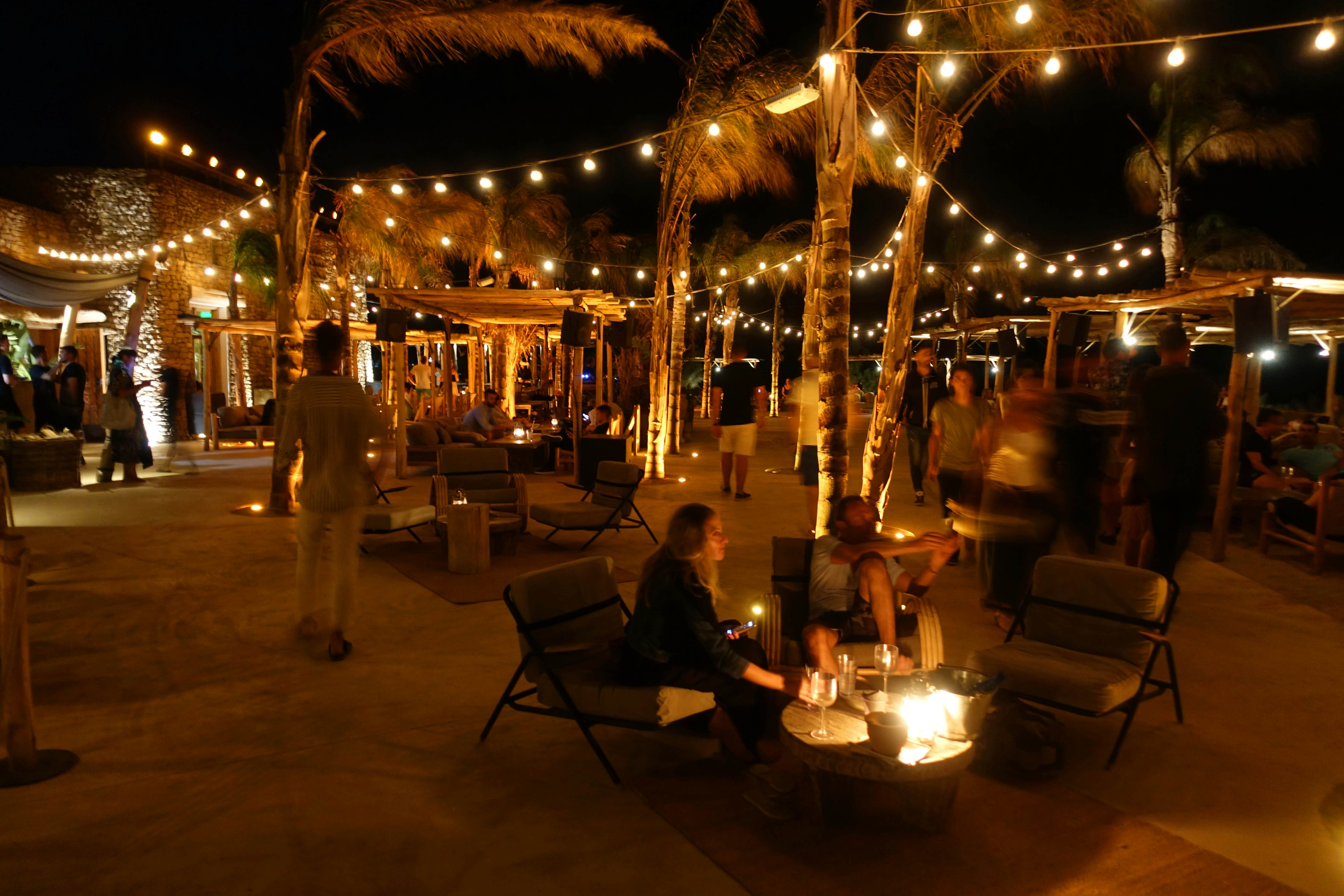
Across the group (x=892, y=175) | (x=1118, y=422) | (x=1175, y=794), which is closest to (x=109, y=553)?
(x=1175, y=794)

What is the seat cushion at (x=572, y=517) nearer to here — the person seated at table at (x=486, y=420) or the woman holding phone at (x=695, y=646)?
the woman holding phone at (x=695, y=646)

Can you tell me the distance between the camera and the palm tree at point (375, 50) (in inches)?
314

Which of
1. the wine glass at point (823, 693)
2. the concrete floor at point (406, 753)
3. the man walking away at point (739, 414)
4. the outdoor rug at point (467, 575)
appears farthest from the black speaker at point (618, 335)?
the wine glass at point (823, 693)

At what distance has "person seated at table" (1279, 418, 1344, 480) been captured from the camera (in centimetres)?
802

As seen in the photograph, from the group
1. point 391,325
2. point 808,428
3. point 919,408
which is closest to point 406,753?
point 808,428

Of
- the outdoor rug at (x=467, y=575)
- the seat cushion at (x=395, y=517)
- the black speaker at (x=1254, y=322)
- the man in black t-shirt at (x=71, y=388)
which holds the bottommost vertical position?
the outdoor rug at (x=467, y=575)

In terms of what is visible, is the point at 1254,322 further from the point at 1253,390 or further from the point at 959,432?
the point at 959,432

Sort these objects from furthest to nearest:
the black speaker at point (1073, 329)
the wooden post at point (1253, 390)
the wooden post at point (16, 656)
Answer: the black speaker at point (1073, 329)
the wooden post at point (1253, 390)
the wooden post at point (16, 656)

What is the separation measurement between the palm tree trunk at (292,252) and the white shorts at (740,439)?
4.88 meters

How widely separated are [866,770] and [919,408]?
709cm

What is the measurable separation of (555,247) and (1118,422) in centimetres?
2287

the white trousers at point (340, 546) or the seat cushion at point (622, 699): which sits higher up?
the white trousers at point (340, 546)

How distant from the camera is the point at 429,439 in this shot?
43.4 ft

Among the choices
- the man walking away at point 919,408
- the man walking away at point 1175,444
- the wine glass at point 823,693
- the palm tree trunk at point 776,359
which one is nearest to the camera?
the wine glass at point 823,693
